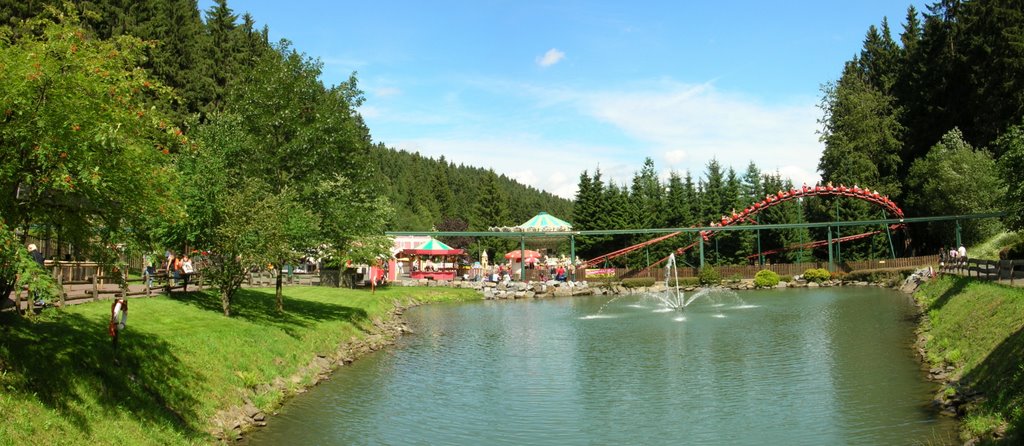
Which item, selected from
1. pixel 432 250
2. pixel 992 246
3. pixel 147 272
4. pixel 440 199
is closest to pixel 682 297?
pixel 992 246

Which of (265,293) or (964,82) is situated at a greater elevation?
(964,82)

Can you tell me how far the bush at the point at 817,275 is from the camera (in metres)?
66.4

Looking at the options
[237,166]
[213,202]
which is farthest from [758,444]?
[237,166]

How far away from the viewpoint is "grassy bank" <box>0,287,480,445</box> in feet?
43.5

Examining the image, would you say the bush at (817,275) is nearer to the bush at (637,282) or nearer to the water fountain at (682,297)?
the water fountain at (682,297)

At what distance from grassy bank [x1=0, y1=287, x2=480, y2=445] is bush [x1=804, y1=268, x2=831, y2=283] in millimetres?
50653

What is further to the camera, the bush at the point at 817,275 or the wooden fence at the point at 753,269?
the wooden fence at the point at 753,269

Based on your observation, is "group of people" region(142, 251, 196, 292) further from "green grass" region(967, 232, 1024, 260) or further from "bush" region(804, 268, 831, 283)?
"bush" region(804, 268, 831, 283)

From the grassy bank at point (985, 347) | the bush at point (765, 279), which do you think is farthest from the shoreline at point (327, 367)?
the bush at point (765, 279)

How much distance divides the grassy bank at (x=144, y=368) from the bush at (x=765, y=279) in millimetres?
46909

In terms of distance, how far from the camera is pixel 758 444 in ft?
53.9

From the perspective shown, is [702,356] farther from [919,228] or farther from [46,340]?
[919,228]

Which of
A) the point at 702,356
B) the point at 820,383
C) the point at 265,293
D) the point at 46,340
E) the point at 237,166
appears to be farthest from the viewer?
the point at 265,293

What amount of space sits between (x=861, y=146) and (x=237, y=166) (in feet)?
227
